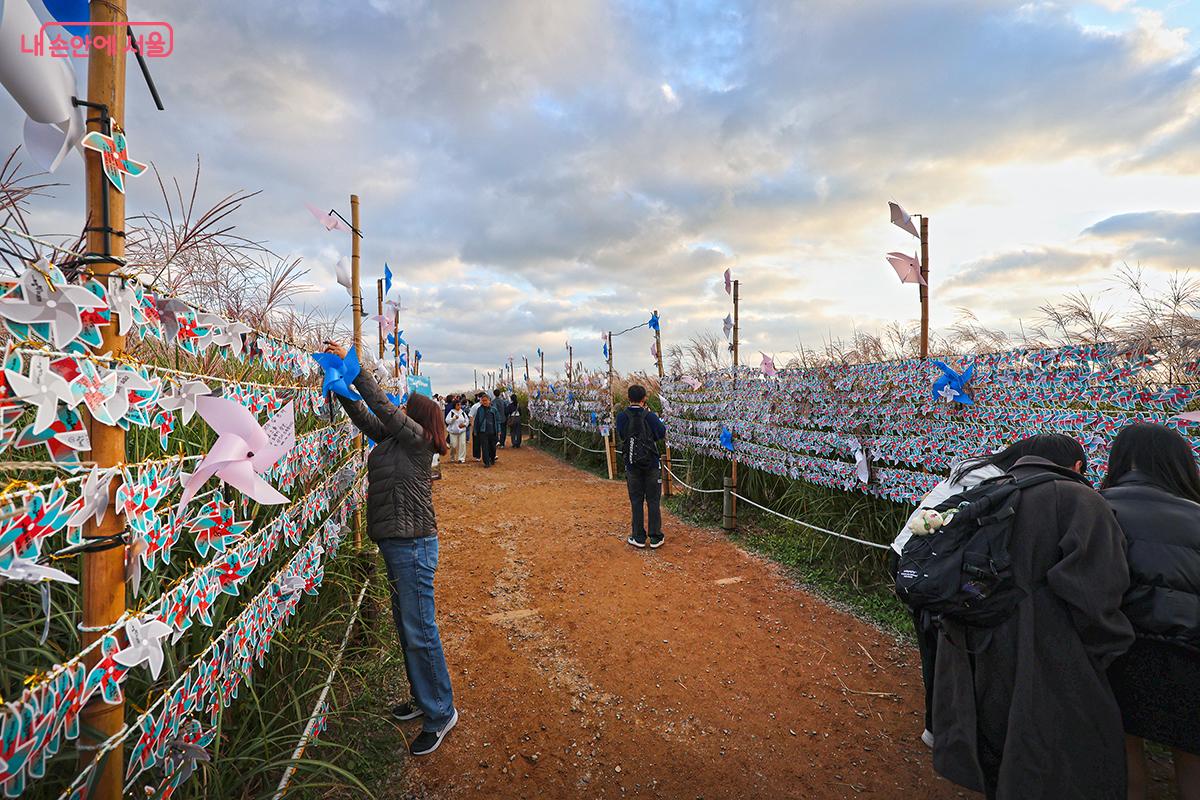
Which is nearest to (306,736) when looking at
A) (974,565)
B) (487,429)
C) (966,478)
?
(974,565)

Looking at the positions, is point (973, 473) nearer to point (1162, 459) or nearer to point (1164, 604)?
point (1162, 459)

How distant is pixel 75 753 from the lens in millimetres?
1275

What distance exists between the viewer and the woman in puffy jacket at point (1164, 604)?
1.93 m

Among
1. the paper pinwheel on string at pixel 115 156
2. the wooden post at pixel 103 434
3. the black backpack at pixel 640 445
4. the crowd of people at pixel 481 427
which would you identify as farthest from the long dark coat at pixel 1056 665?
the crowd of people at pixel 481 427

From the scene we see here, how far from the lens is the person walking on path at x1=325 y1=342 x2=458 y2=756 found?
2795mm

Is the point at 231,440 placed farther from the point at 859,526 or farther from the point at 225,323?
the point at 859,526

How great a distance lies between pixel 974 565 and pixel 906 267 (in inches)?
127

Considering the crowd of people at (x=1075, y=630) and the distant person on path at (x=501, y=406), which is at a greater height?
the distant person on path at (x=501, y=406)

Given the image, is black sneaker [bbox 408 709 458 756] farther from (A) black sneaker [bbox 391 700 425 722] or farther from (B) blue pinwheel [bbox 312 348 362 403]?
(B) blue pinwheel [bbox 312 348 362 403]

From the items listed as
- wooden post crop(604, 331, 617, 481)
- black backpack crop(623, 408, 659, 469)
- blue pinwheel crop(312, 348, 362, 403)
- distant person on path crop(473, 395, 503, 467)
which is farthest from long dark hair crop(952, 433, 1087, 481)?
distant person on path crop(473, 395, 503, 467)

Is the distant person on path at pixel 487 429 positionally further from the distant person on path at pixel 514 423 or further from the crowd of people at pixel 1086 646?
the crowd of people at pixel 1086 646

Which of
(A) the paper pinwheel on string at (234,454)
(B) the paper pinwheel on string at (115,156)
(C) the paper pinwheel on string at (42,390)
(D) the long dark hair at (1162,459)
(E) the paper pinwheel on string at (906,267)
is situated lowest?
(D) the long dark hair at (1162,459)

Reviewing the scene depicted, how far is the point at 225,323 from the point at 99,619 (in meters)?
0.94

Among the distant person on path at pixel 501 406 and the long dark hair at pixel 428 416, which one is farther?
the distant person on path at pixel 501 406
